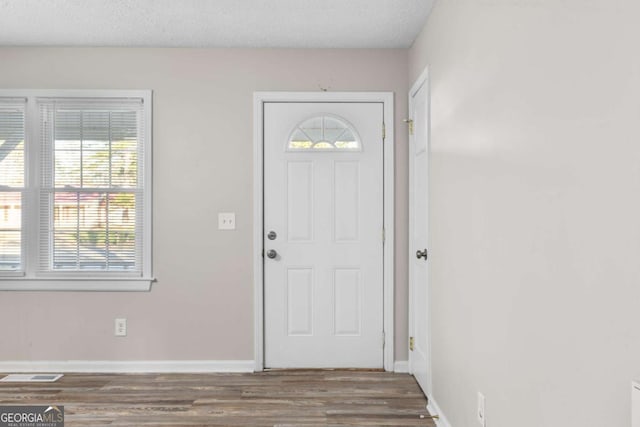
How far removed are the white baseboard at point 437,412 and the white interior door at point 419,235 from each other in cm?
8

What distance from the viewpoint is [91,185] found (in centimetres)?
369

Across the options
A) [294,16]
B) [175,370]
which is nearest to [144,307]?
[175,370]

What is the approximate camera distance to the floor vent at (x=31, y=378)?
344cm

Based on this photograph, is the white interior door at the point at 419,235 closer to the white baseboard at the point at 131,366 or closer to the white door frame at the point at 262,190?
the white door frame at the point at 262,190

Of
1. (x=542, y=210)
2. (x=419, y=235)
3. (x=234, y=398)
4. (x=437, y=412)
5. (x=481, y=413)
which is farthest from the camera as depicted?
(x=419, y=235)

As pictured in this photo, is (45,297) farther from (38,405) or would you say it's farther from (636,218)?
(636,218)

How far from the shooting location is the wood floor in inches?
112

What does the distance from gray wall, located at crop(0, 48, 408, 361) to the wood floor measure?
0.29 meters

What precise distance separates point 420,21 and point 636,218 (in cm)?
237

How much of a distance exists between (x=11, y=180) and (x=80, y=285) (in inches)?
35.9

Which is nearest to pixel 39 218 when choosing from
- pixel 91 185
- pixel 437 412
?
pixel 91 185

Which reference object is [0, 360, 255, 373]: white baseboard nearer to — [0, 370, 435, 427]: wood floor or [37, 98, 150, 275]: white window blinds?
[0, 370, 435, 427]: wood floor

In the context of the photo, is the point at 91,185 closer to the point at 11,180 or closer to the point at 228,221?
A: the point at 11,180

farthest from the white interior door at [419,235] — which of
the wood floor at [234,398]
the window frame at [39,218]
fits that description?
the window frame at [39,218]
